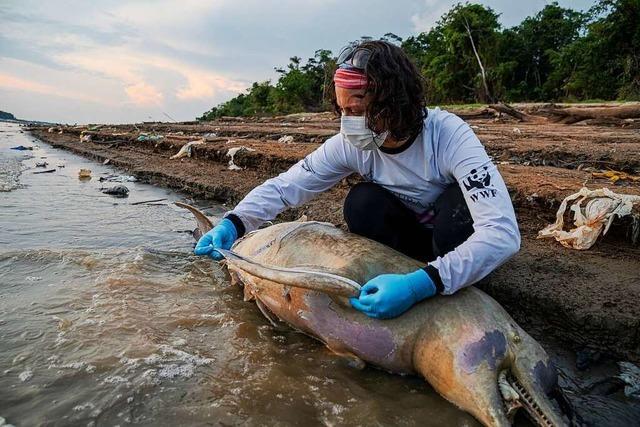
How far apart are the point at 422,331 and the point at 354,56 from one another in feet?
4.38

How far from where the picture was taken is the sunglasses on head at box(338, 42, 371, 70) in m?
2.19

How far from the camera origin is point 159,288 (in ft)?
9.90

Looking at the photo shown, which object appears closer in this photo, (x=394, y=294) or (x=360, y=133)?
(x=394, y=294)

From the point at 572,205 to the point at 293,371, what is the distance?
2339 millimetres

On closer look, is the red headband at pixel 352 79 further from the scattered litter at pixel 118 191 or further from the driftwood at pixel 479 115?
the driftwood at pixel 479 115

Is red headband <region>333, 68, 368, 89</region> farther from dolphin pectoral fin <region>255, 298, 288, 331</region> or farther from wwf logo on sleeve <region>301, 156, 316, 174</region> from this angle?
dolphin pectoral fin <region>255, 298, 288, 331</region>

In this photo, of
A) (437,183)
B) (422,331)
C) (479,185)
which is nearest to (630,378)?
(422,331)

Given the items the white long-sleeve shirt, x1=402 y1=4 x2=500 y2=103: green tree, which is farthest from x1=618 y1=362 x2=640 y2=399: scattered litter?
x1=402 y1=4 x2=500 y2=103: green tree

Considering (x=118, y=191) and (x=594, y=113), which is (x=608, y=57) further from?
(x=118, y=191)

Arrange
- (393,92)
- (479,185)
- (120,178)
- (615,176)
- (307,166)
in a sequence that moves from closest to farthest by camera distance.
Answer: (479,185), (393,92), (307,166), (615,176), (120,178)

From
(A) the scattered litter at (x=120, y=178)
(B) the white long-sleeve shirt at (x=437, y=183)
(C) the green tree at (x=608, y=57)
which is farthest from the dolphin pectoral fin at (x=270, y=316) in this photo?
(C) the green tree at (x=608, y=57)

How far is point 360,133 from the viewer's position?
228 centimetres

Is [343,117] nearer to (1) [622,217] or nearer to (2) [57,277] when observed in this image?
(1) [622,217]

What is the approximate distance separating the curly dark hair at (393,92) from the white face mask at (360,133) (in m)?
0.04
